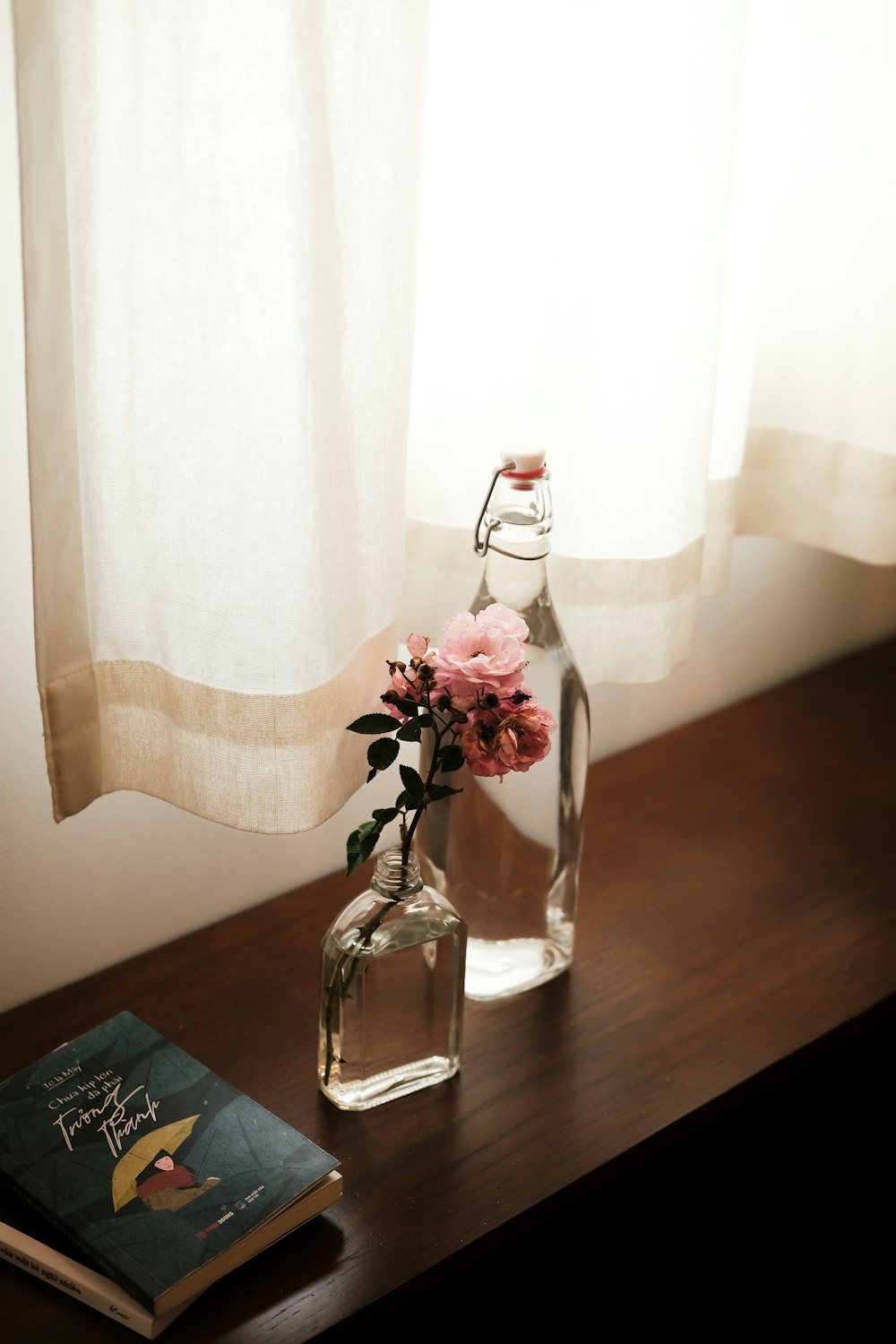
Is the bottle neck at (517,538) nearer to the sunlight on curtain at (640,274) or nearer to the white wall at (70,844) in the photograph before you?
the sunlight on curtain at (640,274)

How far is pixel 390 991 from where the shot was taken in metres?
0.87

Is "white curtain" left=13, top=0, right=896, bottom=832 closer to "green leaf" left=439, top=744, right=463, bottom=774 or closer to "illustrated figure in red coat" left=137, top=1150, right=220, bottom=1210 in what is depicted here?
"green leaf" left=439, top=744, right=463, bottom=774

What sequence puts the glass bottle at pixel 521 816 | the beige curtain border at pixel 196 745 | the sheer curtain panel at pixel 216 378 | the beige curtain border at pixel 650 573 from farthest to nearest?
the beige curtain border at pixel 650 573, the glass bottle at pixel 521 816, the beige curtain border at pixel 196 745, the sheer curtain panel at pixel 216 378

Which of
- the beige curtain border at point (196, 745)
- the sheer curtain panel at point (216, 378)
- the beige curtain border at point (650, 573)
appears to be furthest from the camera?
the beige curtain border at point (650, 573)

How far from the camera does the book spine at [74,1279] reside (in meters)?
0.71

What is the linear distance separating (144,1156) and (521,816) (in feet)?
1.14

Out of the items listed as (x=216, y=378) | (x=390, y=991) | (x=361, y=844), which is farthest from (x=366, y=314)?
(x=390, y=991)

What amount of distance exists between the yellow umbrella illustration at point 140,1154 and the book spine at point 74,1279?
0.13ft

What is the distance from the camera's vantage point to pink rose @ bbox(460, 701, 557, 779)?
0.78m

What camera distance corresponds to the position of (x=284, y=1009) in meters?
0.97

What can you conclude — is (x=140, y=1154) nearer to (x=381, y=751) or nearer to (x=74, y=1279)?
(x=74, y=1279)

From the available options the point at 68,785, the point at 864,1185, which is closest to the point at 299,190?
the point at 68,785

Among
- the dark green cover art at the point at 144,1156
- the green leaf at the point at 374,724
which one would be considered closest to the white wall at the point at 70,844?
the dark green cover art at the point at 144,1156

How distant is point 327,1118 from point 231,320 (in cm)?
53
